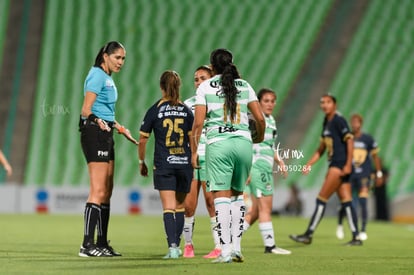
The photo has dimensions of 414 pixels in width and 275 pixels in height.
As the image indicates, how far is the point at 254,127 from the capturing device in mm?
9156

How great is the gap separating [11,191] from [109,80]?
15.1 m

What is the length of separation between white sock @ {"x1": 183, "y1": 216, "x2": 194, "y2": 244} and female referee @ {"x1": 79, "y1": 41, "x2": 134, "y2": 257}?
86 cm

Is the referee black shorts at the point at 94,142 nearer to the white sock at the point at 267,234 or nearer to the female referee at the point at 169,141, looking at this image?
the female referee at the point at 169,141

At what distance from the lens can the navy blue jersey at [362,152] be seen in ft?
56.6

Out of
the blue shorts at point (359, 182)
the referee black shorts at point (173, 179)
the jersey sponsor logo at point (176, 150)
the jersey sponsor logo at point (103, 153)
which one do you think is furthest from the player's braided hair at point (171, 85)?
the blue shorts at point (359, 182)

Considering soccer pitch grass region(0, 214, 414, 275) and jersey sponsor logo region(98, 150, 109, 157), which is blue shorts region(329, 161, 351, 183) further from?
jersey sponsor logo region(98, 150, 109, 157)

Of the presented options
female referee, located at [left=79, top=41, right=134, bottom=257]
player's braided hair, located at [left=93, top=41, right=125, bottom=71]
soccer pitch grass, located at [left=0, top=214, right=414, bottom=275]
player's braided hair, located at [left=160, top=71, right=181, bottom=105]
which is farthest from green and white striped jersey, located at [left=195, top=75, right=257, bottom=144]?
player's braided hair, located at [left=93, top=41, right=125, bottom=71]

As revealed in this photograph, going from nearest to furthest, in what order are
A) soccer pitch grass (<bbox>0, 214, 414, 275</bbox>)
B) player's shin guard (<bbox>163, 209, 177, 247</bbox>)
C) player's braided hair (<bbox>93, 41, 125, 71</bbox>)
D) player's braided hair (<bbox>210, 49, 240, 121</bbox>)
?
soccer pitch grass (<bbox>0, 214, 414, 275</bbox>) < player's braided hair (<bbox>210, 49, 240, 121</bbox>) < player's shin guard (<bbox>163, 209, 177, 247</bbox>) < player's braided hair (<bbox>93, 41, 125, 71</bbox>)

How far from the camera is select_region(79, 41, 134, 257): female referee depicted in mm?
9750

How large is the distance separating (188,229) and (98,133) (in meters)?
1.48

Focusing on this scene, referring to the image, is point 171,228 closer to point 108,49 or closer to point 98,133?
point 98,133

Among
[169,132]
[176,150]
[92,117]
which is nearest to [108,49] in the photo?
[92,117]

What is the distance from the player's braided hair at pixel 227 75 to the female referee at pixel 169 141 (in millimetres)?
991

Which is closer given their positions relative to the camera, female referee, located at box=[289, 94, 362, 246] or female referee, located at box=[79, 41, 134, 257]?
female referee, located at box=[79, 41, 134, 257]
